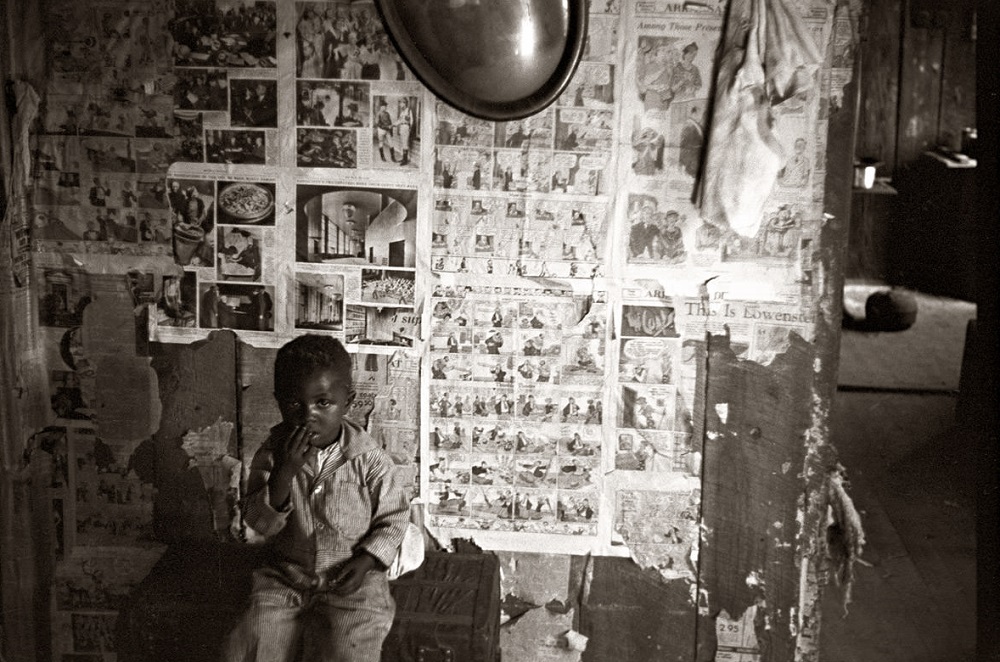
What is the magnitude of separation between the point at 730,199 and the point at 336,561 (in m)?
1.11

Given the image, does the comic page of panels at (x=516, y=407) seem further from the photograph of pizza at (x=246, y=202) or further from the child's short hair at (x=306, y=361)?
the photograph of pizza at (x=246, y=202)

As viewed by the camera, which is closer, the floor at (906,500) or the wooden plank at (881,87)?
the floor at (906,500)

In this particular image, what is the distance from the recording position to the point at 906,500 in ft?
12.3

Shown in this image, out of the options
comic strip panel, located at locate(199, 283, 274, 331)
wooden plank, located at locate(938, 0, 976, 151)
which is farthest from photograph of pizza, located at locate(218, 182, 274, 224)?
wooden plank, located at locate(938, 0, 976, 151)

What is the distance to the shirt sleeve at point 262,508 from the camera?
1.88 meters

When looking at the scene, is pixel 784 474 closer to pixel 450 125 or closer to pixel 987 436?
pixel 987 436

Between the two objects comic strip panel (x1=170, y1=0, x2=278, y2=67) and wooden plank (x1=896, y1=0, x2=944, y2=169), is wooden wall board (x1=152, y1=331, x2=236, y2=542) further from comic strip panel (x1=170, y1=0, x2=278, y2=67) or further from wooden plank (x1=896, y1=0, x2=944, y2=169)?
wooden plank (x1=896, y1=0, x2=944, y2=169)

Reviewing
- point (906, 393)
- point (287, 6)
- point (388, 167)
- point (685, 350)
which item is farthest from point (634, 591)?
point (906, 393)

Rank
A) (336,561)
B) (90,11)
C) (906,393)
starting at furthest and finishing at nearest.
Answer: (906,393)
(90,11)
(336,561)

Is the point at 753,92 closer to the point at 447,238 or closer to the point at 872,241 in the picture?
the point at 447,238

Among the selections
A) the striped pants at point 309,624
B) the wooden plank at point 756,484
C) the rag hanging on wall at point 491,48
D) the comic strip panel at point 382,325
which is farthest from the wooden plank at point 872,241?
the striped pants at point 309,624

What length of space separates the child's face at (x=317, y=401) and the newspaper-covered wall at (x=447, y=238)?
0.26 metres

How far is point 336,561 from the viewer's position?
1.95m

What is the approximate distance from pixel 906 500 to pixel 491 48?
9.44 ft
